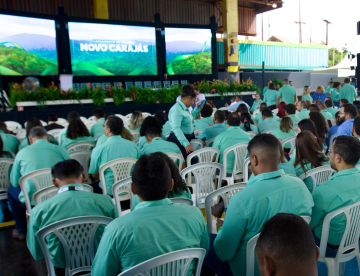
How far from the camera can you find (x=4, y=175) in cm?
361

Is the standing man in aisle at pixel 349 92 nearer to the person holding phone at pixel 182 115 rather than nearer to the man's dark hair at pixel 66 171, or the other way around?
the person holding phone at pixel 182 115

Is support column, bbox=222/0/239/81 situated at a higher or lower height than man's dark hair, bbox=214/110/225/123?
higher

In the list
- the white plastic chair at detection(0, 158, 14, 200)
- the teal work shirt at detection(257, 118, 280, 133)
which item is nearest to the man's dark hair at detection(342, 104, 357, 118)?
the teal work shirt at detection(257, 118, 280, 133)

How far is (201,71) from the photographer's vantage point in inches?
616

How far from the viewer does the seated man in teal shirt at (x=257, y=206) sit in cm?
168

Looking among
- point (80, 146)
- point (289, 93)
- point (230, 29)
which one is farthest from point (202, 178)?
point (230, 29)

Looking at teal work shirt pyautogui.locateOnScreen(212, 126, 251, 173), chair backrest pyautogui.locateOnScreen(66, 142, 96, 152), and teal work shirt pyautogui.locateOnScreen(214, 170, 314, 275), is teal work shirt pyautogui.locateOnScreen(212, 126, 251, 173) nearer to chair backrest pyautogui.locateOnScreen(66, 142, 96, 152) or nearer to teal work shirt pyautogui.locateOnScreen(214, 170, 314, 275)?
chair backrest pyautogui.locateOnScreen(66, 142, 96, 152)

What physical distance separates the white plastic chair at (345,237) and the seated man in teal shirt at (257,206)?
0.18m

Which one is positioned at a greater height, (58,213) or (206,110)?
(206,110)

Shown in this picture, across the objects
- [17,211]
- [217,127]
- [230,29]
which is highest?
[230,29]

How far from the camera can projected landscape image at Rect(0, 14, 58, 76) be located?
1134 centimetres

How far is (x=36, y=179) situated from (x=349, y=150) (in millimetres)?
2619

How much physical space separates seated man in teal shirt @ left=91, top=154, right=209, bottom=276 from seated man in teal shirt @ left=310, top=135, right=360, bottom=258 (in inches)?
33.3

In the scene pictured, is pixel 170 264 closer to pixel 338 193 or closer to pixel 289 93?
pixel 338 193
